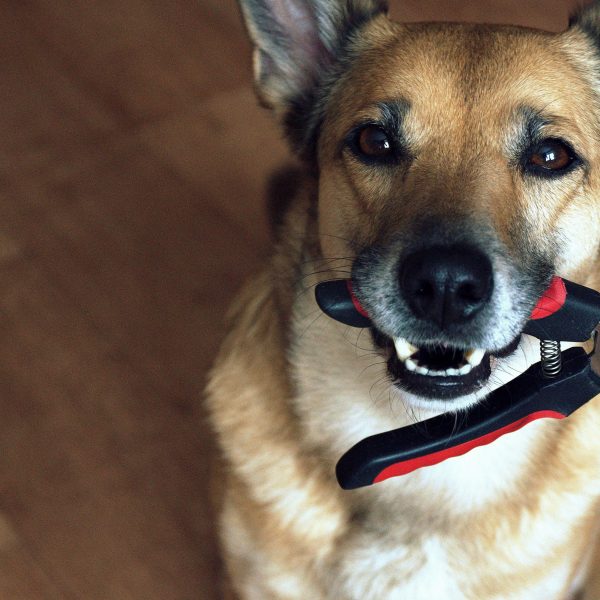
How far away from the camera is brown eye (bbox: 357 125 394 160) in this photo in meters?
1.62

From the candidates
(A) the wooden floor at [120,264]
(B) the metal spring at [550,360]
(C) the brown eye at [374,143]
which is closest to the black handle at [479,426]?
(B) the metal spring at [550,360]

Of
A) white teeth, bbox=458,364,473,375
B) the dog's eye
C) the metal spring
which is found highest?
the dog's eye

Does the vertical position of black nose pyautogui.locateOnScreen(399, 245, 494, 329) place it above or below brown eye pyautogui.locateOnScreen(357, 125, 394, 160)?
below

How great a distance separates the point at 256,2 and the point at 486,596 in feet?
3.76

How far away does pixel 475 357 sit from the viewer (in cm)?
153

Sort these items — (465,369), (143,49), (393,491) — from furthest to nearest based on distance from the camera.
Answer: (143,49) → (393,491) → (465,369)

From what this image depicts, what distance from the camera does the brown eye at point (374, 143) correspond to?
1.62 metres

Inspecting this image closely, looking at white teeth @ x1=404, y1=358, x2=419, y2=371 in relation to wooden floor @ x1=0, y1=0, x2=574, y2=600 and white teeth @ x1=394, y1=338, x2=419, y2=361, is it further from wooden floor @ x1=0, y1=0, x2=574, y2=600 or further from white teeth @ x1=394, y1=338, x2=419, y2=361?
wooden floor @ x1=0, y1=0, x2=574, y2=600

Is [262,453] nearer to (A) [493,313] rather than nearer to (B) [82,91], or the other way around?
(A) [493,313]

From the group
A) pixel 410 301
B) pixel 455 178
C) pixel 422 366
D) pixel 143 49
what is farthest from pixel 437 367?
pixel 143 49

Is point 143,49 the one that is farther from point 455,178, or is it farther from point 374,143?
point 455,178

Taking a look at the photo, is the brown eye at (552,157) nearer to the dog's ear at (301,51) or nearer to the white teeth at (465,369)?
the white teeth at (465,369)

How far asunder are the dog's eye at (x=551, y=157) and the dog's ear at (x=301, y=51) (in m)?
0.46

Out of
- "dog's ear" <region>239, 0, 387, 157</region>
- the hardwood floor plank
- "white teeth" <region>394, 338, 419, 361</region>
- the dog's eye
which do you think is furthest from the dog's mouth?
the hardwood floor plank
